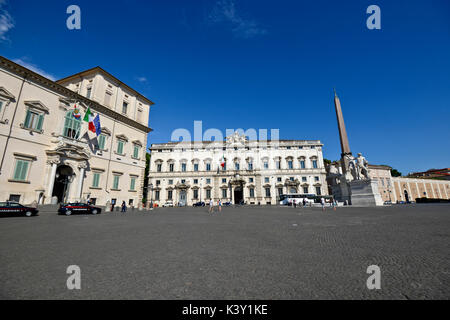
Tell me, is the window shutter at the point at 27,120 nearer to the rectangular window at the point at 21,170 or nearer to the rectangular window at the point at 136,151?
the rectangular window at the point at 21,170

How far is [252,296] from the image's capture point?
224 cm

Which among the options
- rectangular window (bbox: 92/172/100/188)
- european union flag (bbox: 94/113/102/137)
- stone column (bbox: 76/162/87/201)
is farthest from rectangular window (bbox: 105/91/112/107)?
rectangular window (bbox: 92/172/100/188)

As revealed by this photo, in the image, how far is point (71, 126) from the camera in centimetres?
1889

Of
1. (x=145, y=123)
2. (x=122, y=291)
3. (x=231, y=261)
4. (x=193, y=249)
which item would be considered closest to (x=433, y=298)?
(x=231, y=261)

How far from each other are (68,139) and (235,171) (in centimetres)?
3100

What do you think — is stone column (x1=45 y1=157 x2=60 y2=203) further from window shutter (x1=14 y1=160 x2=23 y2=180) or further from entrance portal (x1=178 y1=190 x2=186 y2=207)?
entrance portal (x1=178 y1=190 x2=186 y2=207)

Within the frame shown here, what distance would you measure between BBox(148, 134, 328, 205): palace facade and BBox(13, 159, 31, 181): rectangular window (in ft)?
94.3

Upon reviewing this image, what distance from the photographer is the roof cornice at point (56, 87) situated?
15.4m

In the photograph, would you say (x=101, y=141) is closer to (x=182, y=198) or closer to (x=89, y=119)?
(x=89, y=119)

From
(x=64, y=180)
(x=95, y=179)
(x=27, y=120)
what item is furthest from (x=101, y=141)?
(x=27, y=120)

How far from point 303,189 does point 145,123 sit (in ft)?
111

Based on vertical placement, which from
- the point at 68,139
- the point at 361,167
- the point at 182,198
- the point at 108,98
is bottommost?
the point at 182,198

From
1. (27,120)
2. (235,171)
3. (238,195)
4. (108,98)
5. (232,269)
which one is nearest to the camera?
(232,269)
